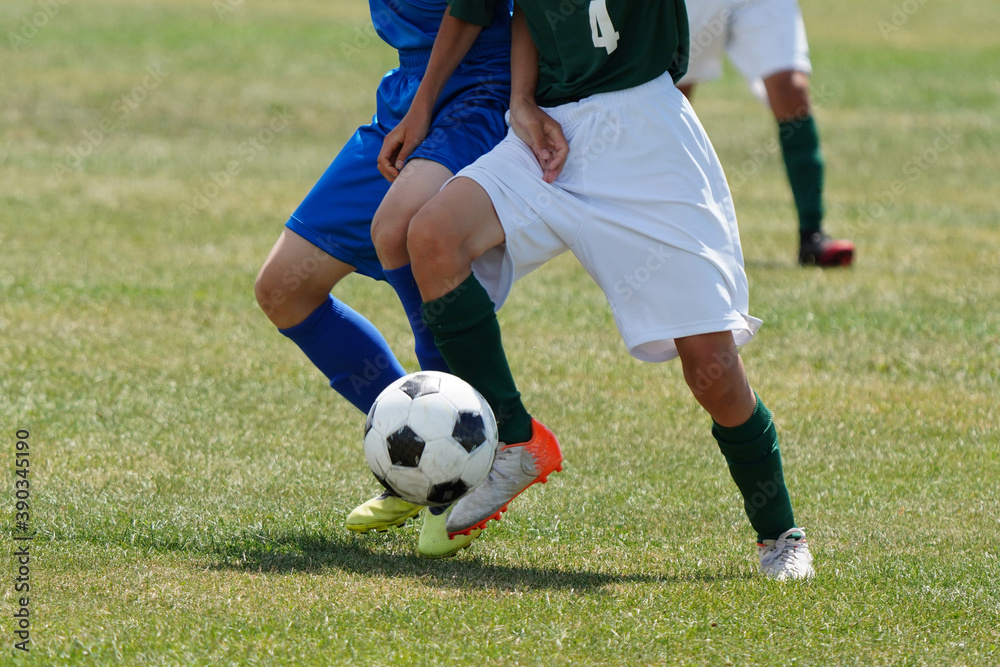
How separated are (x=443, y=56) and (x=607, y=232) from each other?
749 millimetres

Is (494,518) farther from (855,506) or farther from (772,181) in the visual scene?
(772,181)

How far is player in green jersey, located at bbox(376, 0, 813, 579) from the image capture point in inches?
135

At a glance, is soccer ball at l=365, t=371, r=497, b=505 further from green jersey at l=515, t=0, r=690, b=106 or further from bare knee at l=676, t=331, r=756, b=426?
green jersey at l=515, t=0, r=690, b=106

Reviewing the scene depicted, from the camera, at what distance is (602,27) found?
3.48m

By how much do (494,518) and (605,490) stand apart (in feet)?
2.65

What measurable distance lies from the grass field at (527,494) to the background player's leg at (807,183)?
0.18 meters

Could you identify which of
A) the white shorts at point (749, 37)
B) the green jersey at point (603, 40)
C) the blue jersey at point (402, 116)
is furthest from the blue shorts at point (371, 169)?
the white shorts at point (749, 37)

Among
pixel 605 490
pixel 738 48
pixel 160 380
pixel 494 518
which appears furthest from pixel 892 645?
pixel 738 48

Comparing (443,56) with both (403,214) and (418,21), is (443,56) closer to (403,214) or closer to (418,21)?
(418,21)

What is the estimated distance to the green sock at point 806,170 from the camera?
827 cm

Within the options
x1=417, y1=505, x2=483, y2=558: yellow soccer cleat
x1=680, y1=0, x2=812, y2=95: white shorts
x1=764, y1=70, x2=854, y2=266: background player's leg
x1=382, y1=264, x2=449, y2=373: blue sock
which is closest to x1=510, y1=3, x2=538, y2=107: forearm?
x1=382, y1=264, x2=449, y2=373: blue sock

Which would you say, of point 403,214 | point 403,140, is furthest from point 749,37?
point 403,214

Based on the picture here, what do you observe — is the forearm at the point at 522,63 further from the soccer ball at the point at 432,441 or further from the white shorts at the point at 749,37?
the white shorts at the point at 749,37

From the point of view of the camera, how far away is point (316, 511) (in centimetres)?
407
